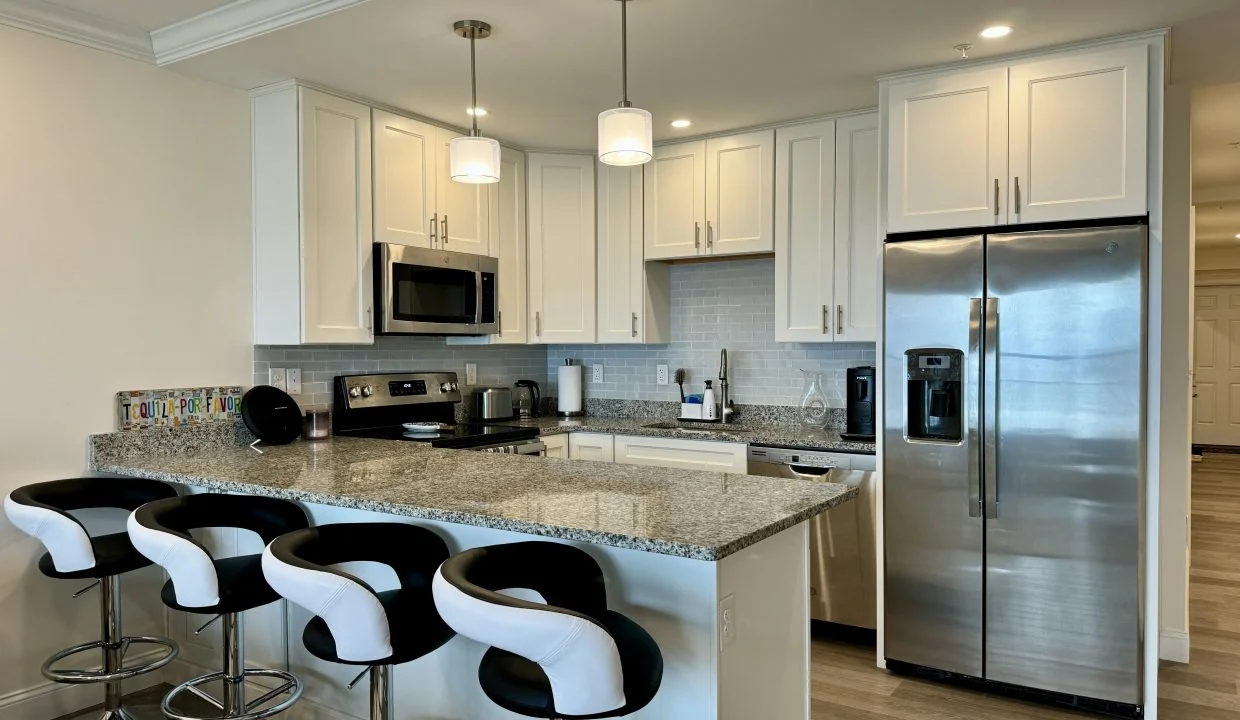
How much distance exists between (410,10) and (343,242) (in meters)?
1.20

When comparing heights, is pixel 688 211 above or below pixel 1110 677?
above

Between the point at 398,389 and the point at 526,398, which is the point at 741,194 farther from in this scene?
the point at 398,389

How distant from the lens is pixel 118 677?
2.49 m

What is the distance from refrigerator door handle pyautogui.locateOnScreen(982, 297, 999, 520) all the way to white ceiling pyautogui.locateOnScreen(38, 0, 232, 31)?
2.92 metres

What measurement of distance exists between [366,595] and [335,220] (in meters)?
2.16

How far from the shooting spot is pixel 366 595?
5.71 feet

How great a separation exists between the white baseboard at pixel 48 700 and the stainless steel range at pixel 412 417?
138 cm

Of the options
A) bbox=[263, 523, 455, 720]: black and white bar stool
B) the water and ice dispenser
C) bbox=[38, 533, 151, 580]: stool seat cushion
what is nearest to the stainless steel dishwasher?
the water and ice dispenser

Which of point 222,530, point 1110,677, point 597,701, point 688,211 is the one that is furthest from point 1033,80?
point 222,530

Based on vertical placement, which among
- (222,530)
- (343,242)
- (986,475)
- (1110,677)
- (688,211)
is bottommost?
(1110,677)

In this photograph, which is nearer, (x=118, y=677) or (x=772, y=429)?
(x=118, y=677)

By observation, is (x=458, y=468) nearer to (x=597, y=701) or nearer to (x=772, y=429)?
(x=597, y=701)

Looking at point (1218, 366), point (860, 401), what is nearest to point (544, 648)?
point (860, 401)

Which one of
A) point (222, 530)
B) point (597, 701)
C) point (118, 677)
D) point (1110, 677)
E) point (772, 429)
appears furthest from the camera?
point (772, 429)
